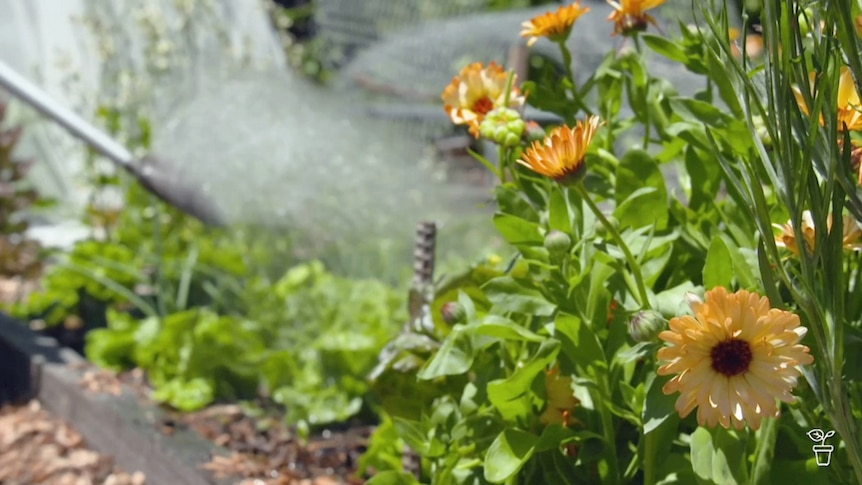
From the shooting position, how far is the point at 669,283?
48.1 inches

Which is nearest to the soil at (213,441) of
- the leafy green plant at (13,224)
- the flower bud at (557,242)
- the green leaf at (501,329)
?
the leafy green plant at (13,224)

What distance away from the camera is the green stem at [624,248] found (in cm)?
102

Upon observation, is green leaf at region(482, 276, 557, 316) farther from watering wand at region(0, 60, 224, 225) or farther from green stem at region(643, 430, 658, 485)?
watering wand at region(0, 60, 224, 225)

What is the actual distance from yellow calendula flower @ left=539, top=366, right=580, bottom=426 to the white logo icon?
0.97 ft

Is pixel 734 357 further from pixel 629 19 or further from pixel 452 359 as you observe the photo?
pixel 629 19

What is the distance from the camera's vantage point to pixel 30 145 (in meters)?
4.83

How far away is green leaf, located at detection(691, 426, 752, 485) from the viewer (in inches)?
39.8

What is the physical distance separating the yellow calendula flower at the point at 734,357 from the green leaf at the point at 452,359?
1.34ft

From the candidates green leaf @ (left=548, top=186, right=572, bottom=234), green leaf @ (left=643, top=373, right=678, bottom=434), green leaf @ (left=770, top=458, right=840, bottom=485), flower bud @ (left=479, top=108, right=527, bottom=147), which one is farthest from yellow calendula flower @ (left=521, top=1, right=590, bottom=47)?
green leaf @ (left=770, top=458, right=840, bottom=485)

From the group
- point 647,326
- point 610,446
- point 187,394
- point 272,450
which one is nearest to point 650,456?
point 610,446

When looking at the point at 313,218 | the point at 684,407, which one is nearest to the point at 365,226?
the point at 313,218

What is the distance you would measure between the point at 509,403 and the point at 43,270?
224 cm

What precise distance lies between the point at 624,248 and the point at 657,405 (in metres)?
0.16

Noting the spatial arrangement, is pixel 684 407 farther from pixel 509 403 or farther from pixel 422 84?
pixel 422 84
